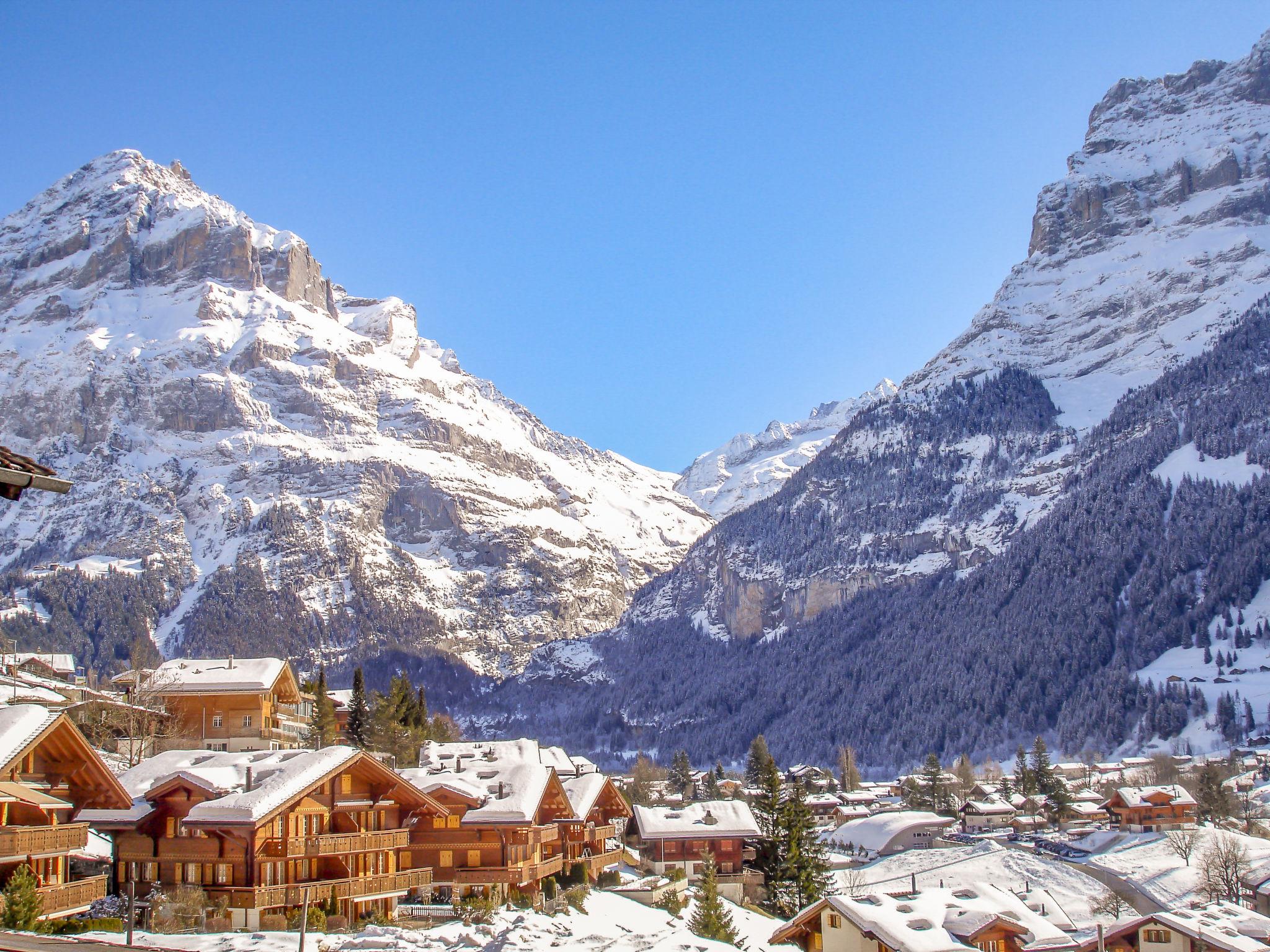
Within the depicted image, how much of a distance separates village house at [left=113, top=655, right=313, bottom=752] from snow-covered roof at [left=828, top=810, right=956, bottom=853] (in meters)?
67.5

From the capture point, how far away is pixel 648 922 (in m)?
55.4

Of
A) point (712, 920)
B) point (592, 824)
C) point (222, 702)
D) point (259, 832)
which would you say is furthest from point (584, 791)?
point (259, 832)

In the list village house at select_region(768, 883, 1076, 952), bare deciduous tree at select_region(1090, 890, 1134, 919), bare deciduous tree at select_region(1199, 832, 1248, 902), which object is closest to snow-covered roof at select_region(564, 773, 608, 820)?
village house at select_region(768, 883, 1076, 952)

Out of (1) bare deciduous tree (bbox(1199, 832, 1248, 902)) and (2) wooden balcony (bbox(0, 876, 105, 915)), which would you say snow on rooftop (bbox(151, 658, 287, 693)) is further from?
(1) bare deciduous tree (bbox(1199, 832, 1248, 902))

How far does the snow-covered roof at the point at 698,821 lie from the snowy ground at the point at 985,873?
70.7 feet

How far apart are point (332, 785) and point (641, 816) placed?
36387 millimetres

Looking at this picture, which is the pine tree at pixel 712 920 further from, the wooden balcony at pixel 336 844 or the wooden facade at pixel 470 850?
the wooden balcony at pixel 336 844

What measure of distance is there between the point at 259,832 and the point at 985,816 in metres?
120

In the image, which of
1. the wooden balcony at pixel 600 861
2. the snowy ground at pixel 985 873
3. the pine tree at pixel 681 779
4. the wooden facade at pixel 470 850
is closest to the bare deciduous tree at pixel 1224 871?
the snowy ground at pixel 985 873

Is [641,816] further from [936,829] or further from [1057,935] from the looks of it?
[936,829]

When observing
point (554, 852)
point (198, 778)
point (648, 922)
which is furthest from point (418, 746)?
point (198, 778)

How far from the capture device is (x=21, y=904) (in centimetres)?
3228

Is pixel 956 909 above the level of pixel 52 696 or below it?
below

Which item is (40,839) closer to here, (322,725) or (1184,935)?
(322,725)
